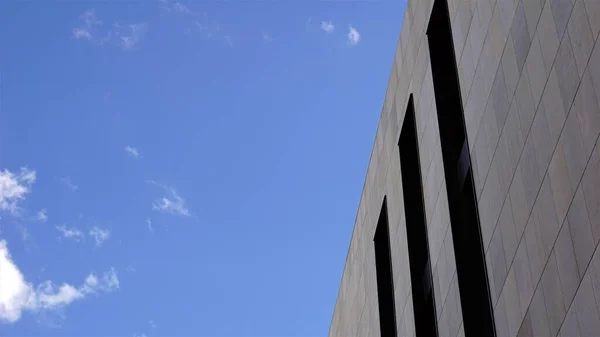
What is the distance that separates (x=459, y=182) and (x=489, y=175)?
3.45 metres

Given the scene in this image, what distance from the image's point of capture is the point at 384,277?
108 ft

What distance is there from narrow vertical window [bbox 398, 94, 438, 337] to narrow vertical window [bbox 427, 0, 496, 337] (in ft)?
10.1

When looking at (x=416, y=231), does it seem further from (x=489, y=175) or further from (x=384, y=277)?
(x=489, y=175)

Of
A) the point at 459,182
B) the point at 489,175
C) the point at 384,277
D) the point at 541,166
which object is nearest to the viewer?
the point at 541,166

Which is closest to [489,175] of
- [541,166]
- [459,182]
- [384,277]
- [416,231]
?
[541,166]

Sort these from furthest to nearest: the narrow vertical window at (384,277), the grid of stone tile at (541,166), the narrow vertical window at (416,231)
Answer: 1. the narrow vertical window at (384,277)
2. the narrow vertical window at (416,231)
3. the grid of stone tile at (541,166)

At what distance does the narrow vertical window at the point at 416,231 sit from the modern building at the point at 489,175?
0.04 meters

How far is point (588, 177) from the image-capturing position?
48.0ft

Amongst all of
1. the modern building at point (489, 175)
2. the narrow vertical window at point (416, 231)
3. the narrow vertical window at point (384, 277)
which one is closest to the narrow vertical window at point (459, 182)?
the modern building at point (489, 175)

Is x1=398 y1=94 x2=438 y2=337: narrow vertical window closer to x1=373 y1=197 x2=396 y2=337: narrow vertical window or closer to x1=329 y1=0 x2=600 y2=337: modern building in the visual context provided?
x1=329 y1=0 x2=600 y2=337: modern building

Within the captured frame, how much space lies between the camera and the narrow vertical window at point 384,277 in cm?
3136

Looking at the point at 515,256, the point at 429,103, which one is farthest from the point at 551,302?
the point at 429,103

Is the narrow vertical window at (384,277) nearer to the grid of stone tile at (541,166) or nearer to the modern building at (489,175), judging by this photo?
the modern building at (489,175)

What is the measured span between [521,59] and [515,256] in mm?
4179
